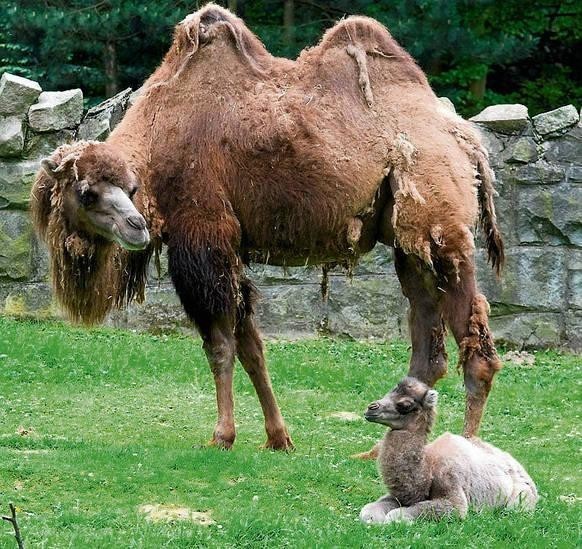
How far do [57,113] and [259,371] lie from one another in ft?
16.9

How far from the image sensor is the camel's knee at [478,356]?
7336 millimetres

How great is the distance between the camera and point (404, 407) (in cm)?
589

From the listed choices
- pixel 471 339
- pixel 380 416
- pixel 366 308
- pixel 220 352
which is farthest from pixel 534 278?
pixel 380 416

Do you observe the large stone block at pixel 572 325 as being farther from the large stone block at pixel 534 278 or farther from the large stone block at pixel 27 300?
the large stone block at pixel 27 300

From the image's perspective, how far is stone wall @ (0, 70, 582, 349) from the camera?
11758 mm

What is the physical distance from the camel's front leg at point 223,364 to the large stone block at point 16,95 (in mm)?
5352

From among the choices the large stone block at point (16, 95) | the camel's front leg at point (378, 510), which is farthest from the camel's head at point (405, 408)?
the large stone block at point (16, 95)

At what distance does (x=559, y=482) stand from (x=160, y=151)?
3.14 metres

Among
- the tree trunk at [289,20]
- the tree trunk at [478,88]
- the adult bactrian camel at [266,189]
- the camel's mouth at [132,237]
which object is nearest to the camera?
the camel's mouth at [132,237]

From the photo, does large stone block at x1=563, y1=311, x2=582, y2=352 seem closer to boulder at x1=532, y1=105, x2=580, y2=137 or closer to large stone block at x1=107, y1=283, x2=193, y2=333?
boulder at x1=532, y1=105, x2=580, y2=137

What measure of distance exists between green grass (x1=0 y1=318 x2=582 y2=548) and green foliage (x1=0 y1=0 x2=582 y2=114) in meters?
4.75

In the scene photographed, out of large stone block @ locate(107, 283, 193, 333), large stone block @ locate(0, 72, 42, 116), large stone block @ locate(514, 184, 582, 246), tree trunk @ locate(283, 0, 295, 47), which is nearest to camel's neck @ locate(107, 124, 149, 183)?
large stone block @ locate(107, 283, 193, 333)

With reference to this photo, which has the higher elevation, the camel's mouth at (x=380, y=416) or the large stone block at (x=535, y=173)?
the large stone block at (x=535, y=173)

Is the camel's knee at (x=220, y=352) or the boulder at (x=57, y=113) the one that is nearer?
the camel's knee at (x=220, y=352)
